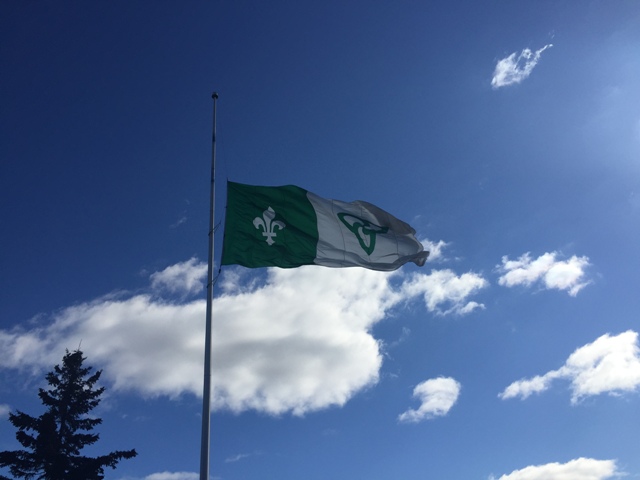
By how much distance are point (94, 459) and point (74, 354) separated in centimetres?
757

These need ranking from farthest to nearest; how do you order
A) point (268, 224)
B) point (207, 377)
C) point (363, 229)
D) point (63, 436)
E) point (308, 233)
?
1. point (63, 436)
2. point (363, 229)
3. point (308, 233)
4. point (268, 224)
5. point (207, 377)

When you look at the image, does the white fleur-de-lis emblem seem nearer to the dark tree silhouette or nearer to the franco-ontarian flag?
the franco-ontarian flag

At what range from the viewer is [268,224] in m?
20.7

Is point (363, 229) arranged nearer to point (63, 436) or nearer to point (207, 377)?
point (207, 377)

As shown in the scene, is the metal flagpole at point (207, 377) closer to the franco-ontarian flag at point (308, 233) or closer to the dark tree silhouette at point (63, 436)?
the franco-ontarian flag at point (308, 233)

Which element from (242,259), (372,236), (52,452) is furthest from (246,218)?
(52,452)

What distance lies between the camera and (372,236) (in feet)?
75.1

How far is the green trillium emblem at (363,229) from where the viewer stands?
22.6m

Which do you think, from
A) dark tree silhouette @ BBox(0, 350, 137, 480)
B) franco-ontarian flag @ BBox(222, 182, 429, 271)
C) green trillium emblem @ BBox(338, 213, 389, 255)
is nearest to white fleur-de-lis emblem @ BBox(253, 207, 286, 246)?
franco-ontarian flag @ BBox(222, 182, 429, 271)

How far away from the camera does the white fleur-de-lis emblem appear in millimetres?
20294

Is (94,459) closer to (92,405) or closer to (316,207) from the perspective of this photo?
(92,405)

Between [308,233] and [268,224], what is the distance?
1.65 meters

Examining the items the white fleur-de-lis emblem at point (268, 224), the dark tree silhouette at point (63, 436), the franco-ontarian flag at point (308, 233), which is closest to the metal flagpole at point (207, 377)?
the franco-ontarian flag at point (308, 233)

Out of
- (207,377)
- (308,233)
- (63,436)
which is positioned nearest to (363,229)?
(308,233)
